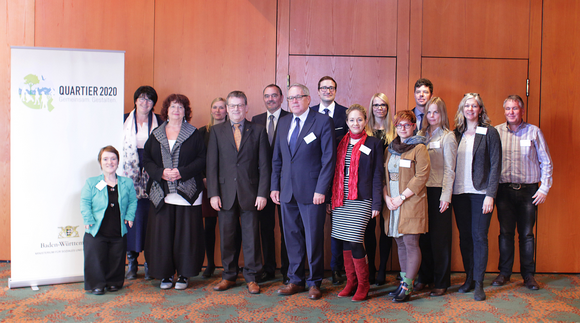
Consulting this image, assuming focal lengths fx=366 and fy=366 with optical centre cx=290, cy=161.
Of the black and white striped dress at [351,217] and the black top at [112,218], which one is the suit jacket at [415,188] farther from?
the black top at [112,218]

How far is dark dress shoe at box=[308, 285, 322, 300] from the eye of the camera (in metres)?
3.04

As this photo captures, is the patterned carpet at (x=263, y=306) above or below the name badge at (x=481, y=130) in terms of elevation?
below

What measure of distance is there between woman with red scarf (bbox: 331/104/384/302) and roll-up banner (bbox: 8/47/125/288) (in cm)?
211

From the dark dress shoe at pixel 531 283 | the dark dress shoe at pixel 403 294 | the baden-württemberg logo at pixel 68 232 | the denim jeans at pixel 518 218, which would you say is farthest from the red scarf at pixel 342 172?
the baden-württemberg logo at pixel 68 232

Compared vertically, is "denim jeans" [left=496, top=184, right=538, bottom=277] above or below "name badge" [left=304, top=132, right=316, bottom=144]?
below

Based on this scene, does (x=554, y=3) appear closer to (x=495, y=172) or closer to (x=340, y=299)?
(x=495, y=172)

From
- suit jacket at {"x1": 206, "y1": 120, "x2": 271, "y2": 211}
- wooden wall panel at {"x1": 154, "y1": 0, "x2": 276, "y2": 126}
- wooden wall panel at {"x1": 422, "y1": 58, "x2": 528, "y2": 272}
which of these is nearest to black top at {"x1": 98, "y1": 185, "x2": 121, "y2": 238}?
suit jacket at {"x1": 206, "y1": 120, "x2": 271, "y2": 211}

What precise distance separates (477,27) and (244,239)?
11.2 ft

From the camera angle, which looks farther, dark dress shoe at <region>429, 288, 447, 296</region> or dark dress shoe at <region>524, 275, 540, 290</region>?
dark dress shoe at <region>524, 275, 540, 290</region>

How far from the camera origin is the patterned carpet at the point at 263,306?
2.69 metres

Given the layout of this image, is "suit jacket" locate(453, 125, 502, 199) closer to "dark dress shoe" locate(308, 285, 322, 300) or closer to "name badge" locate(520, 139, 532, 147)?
"name badge" locate(520, 139, 532, 147)

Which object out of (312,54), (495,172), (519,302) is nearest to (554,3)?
(495,172)

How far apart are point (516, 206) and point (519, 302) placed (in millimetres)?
890

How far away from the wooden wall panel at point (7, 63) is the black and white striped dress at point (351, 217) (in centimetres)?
375
